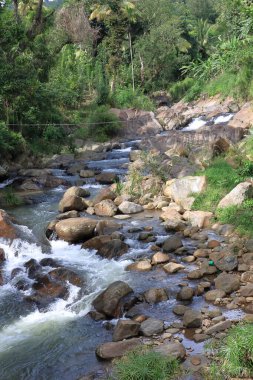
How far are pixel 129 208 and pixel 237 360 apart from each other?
780cm

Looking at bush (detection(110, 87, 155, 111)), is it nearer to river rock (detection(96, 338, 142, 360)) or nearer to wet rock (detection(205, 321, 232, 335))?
wet rock (detection(205, 321, 232, 335))

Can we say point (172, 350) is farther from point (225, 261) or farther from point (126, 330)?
point (225, 261)

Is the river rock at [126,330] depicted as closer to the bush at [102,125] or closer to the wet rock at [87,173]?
the wet rock at [87,173]

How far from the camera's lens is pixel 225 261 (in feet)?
26.9

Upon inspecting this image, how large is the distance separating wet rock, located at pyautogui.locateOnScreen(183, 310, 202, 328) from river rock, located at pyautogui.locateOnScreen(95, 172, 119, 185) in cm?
960

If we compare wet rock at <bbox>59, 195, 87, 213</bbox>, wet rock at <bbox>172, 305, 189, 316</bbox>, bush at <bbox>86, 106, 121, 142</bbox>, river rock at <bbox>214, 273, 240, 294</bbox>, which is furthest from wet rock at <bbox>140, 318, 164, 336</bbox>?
bush at <bbox>86, 106, 121, 142</bbox>

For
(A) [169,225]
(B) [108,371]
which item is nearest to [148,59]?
(A) [169,225]

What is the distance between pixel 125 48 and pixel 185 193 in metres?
23.6

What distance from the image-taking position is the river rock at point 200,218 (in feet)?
34.9

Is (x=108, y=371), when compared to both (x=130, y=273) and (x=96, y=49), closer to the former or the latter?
(x=130, y=273)

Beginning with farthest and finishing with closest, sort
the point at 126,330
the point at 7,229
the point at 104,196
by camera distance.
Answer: the point at 104,196 < the point at 7,229 < the point at 126,330

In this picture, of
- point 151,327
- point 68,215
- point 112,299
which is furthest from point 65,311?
point 68,215

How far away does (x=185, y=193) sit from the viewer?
12.2m

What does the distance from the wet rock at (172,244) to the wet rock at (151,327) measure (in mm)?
2923
